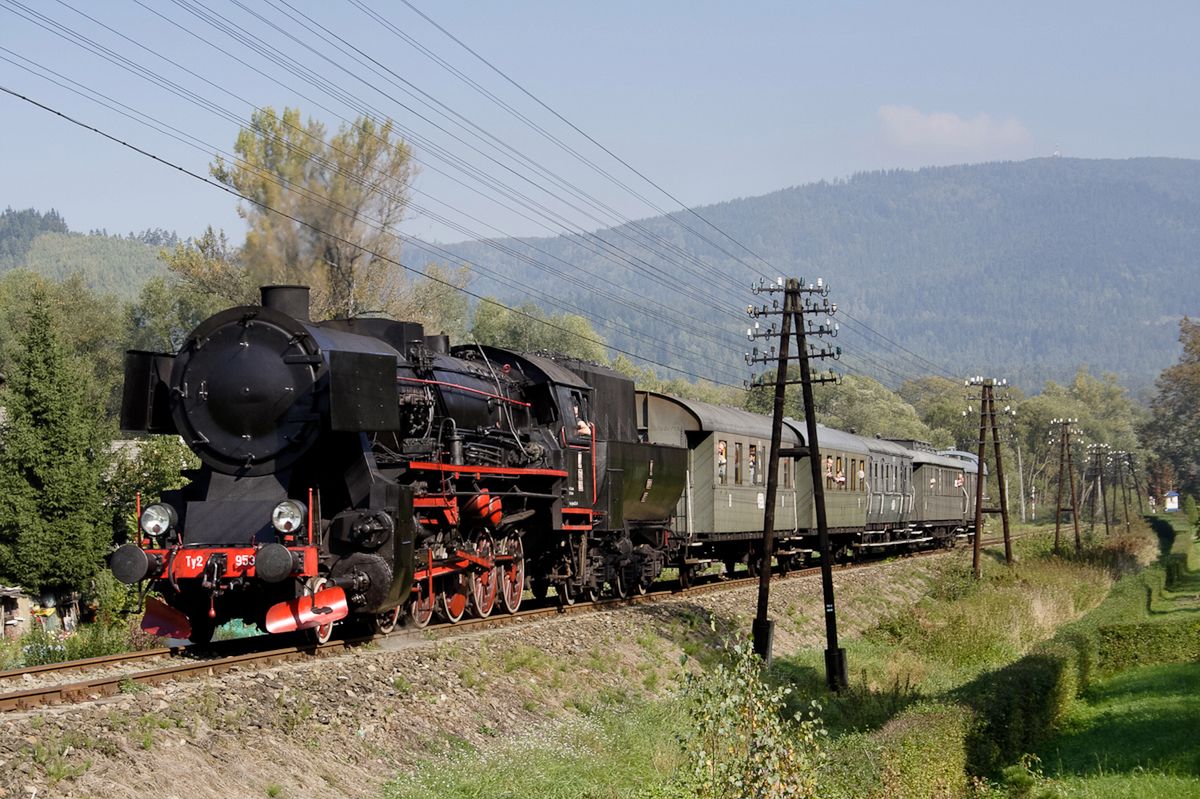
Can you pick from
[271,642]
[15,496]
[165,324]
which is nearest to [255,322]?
[271,642]

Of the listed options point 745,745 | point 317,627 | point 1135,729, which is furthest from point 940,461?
point 745,745

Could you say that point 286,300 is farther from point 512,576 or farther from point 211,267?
point 211,267

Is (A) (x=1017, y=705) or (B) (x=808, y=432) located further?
(B) (x=808, y=432)

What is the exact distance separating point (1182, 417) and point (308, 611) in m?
135

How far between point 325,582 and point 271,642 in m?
2.08

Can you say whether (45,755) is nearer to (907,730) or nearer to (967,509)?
(907,730)

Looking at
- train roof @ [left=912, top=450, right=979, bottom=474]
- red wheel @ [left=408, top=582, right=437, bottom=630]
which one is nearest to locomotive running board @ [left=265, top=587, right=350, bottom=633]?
red wheel @ [left=408, top=582, right=437, bottom=630]

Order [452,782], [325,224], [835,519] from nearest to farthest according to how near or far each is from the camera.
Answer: [452,782]
[835,519]
[325,224]

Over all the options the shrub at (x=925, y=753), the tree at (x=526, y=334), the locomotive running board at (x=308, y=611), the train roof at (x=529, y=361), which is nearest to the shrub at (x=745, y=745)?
the shrub at (x=925, y=753)

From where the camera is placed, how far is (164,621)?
15.4 meters

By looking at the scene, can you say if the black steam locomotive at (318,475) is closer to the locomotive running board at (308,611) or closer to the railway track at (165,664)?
the locomotive running board at (308,611)

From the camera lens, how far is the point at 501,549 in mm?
19703

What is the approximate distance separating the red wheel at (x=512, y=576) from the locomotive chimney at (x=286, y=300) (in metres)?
5.44

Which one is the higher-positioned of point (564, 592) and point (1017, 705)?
point (564, 592)
